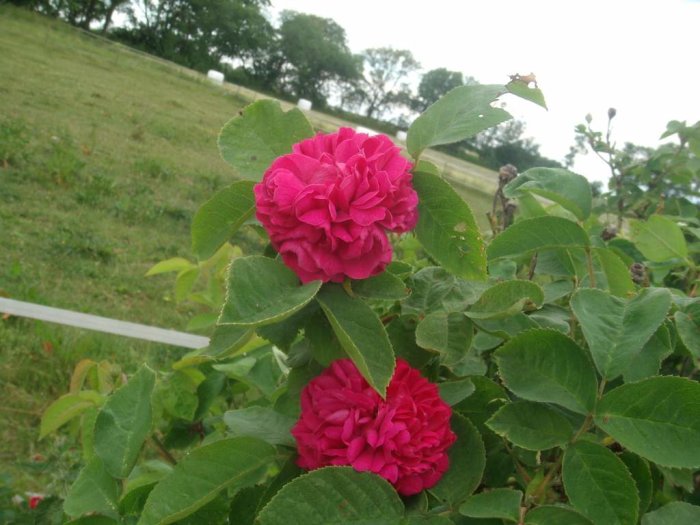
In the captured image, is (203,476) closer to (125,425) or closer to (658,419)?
(125,425)

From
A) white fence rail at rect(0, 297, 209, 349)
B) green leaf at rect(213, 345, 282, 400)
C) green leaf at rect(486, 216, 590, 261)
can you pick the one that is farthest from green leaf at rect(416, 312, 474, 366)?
white fence rail at rect(0, 297, 209, 349)

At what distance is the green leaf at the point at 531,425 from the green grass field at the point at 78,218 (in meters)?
1.06

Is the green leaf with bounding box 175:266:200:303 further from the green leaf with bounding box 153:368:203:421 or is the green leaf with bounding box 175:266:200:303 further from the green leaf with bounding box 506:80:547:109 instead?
the green leaf with bounding box 506:80:547:109

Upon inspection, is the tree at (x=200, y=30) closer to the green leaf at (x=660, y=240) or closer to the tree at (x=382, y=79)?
the tree at (x=382, y=79)

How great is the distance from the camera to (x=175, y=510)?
546 mm

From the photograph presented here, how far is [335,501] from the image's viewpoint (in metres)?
0.50

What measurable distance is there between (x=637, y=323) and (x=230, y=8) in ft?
108

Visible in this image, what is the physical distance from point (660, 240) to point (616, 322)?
0.34m

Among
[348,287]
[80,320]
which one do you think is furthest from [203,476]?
[80,320]

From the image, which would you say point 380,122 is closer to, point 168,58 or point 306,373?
point 168,58

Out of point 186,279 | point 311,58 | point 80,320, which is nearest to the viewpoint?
point 186,279

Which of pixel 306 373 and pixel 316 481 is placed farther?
pixel 306 373

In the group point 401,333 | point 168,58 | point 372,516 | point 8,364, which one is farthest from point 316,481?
point 168,58

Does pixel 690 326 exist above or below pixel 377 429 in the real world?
above
